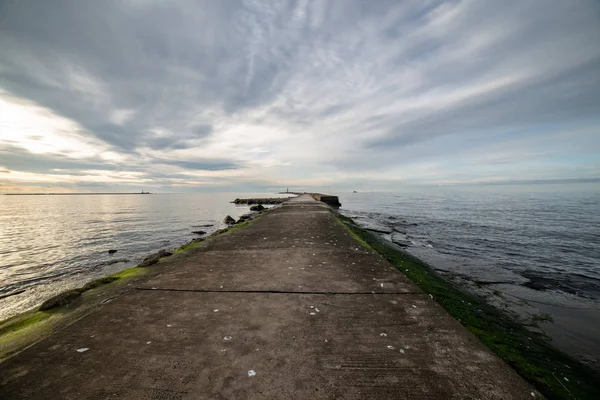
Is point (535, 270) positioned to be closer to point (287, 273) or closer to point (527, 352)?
point (527, 352)

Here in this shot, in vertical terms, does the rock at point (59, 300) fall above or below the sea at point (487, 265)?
above

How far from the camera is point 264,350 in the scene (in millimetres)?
2559

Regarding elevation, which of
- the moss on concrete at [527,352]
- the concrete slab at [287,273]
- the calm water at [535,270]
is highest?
the concrete slab at [287,273]

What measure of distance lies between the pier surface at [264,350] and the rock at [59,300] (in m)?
1.62

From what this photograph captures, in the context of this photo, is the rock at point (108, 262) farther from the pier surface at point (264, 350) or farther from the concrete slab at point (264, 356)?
the concrete slab at point (264, 356)

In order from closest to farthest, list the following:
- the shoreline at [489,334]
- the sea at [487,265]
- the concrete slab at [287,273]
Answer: the shoreline at [489,334] → the concrete slab at [287,273] → the sea at [487,265]

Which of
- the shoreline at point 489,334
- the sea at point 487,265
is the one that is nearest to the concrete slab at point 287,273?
the shoreline at point 489,334

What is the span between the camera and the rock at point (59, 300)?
4.40 metres

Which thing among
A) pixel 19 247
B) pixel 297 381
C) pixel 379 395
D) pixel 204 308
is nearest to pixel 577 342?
pixel 379 395

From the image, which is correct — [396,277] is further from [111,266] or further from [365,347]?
[111,266]

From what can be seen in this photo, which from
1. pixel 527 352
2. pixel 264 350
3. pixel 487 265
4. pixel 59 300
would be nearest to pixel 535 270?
pixel 487 265

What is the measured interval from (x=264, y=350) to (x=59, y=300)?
439 cm

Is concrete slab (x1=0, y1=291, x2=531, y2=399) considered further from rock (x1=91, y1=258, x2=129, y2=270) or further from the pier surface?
rock (x1=91, y1=258, x2=129, y2=270)

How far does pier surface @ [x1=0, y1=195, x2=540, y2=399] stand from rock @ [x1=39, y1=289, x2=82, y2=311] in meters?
1.62
